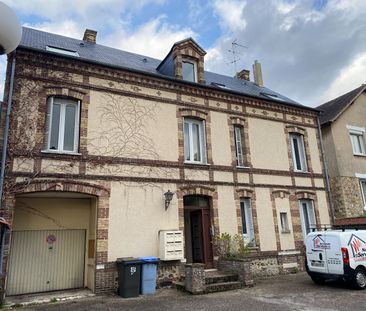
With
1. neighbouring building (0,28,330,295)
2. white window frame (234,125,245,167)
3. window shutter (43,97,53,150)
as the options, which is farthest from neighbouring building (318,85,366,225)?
window shutter (43,97,53,150)

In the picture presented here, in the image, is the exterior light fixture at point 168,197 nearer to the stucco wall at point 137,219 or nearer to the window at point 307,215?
the stucco wall at point 137,219

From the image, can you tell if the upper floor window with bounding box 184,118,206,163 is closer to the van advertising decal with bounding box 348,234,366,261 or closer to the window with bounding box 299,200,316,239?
the window with bounding box 299,200,316,239

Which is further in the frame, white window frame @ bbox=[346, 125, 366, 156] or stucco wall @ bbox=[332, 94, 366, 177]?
white window frame @ bbox=[346, 125, 366, 156]

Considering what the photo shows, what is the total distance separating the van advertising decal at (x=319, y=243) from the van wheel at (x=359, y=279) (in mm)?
948

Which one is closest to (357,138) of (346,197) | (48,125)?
(346,197)

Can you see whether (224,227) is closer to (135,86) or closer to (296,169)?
(296,169)

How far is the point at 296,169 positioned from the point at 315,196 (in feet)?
4.66

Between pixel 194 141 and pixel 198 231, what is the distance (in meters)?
3.32

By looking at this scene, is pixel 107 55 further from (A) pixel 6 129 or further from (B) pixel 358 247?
(B) pixel 358 247

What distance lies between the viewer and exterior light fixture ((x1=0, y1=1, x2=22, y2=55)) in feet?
6.88

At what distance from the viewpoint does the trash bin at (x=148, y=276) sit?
862 centimetres

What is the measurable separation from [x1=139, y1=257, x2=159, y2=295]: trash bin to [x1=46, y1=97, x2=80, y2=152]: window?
3.89m

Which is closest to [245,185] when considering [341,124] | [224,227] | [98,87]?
[224,227]

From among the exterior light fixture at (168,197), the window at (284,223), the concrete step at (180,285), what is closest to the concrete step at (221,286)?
the concrete step at (180,285)
